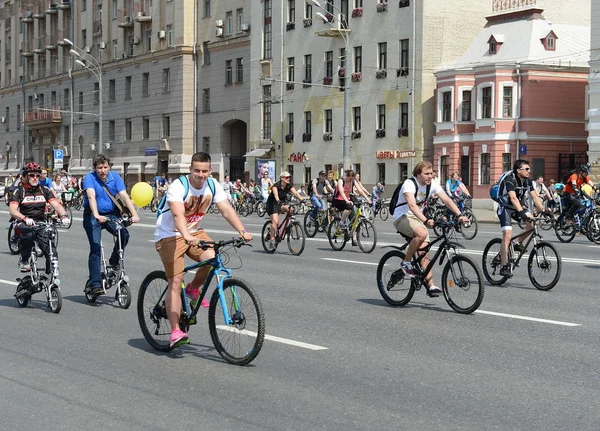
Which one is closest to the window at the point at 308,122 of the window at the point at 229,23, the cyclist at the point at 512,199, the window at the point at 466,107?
the window at the point at 229,23

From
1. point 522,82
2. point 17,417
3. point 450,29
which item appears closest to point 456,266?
point 17,417

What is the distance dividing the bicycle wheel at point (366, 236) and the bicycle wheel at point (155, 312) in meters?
12.1

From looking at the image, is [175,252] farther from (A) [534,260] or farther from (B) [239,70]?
(B) [239,70]

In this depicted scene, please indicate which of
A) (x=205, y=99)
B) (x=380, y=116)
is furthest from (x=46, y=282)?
(x=205, y=99)

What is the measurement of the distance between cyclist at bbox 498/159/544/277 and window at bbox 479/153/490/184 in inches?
1457

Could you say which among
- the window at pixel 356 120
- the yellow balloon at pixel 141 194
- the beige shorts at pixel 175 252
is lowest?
the beige shorts at pixel 175 252

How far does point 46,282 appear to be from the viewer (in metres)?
12.2

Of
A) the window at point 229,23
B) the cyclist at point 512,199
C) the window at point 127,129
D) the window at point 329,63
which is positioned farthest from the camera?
the window at point 127,129

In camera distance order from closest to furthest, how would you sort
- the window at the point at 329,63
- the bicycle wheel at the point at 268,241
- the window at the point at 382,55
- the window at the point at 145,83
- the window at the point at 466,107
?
the bicycle wheel at the point at 268,241 → the window at the point at 466,107 → the window at the point at 382,55 → the window at the point at 329,63 → the window at the point at 145,83

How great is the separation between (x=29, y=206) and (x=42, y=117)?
248 ft

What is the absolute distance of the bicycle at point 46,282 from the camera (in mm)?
11945

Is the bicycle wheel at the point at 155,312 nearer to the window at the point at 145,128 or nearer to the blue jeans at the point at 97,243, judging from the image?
the blue jeans at the point at 97,243

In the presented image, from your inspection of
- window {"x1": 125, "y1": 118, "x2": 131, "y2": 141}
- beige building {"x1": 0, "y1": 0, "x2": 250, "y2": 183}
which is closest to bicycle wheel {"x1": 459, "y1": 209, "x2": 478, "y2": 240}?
beige building {"x1": 0, "y1": 0, "x2": 250, "y2": 183}

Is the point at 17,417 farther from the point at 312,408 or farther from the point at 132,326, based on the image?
the point at 132,326
